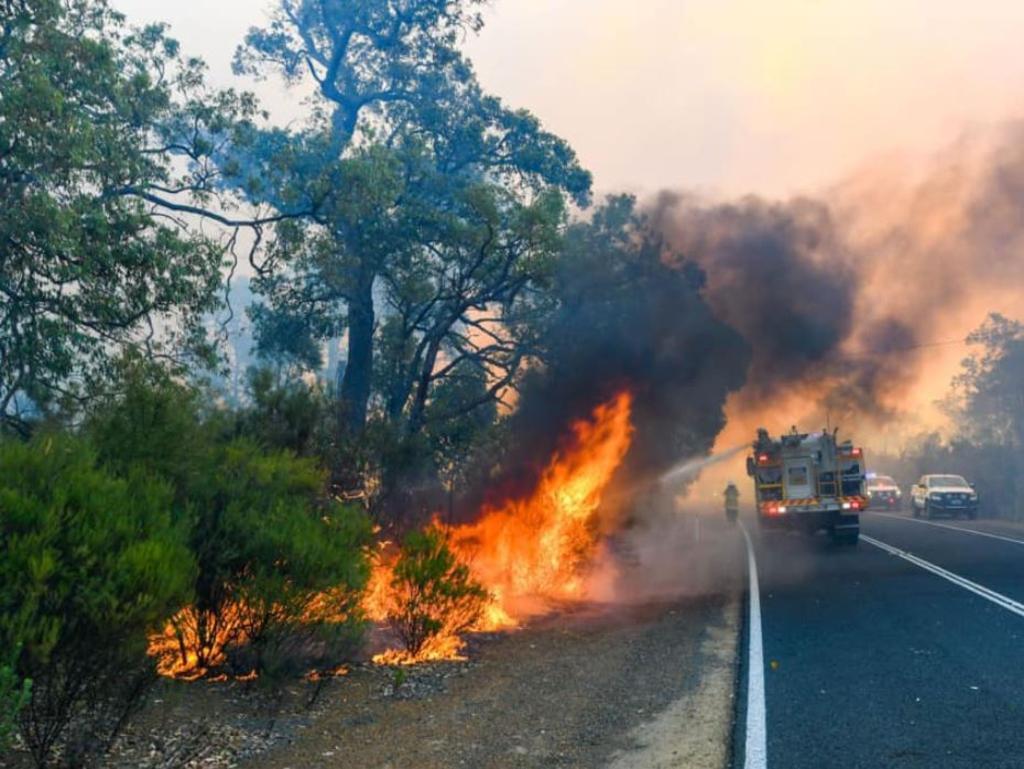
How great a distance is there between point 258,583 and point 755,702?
14.3ft

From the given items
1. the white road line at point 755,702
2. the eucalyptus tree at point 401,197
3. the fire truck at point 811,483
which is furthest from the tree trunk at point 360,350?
the white road line at point 755,702

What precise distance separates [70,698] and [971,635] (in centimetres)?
927

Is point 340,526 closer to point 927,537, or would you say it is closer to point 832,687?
point 832,687

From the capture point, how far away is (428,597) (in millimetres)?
9891

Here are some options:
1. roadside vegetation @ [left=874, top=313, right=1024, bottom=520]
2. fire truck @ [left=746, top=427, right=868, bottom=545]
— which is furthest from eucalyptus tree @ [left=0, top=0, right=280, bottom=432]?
roadside vegetation @ [left=874, top=313, right=1024, bottom=520]

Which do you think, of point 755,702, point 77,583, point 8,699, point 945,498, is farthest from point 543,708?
point 945,498

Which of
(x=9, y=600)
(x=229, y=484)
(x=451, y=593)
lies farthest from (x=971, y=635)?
(x=9, y=600)

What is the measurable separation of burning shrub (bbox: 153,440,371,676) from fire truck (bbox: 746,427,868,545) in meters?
16.4

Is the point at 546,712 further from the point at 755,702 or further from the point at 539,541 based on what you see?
the point at 539,541

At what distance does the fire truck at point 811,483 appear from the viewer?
22.3 m

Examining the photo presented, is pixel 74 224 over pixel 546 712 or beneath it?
over

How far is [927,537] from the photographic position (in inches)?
985

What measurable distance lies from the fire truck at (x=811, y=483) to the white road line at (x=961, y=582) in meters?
1.26

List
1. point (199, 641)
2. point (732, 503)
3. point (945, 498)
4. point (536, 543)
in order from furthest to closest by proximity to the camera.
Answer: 1. point (945, 498)
2. point (732, 503)
3. point (536, 543)
4. point (199, 641)
